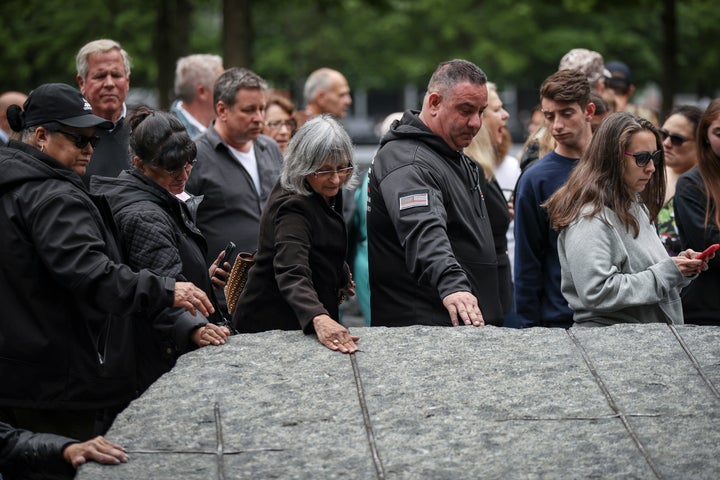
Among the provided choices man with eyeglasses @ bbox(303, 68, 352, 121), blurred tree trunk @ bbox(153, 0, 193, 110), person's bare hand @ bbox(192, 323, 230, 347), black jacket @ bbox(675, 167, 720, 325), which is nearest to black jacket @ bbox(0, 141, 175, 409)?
person's bare hand @ bbox(192, 323, 230, 347)

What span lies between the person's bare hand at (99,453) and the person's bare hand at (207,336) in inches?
33.4

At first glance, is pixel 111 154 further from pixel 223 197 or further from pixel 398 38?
pixel 398 38

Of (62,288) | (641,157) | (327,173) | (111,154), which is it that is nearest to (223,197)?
(111,154)

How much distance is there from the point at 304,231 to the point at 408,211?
1.58 ft

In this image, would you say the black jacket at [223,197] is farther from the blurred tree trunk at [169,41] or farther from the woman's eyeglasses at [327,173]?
the blurred tree trunk at [169,41]

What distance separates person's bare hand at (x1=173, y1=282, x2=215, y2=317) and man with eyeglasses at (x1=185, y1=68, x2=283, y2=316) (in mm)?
2109

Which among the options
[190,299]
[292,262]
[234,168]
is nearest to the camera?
[190,299]

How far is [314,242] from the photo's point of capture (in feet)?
16.3

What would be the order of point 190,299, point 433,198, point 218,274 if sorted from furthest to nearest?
point 218,274, point 433,198, point 190,299

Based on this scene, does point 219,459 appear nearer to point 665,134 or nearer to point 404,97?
point 665,134

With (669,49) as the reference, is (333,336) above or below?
above

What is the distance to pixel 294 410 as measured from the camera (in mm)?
4199

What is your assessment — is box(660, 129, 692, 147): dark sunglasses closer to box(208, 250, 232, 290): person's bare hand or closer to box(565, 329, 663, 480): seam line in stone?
box(565, 329, 663, 480): seam line in stone

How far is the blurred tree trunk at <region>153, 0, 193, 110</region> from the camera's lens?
16469 millimetres
